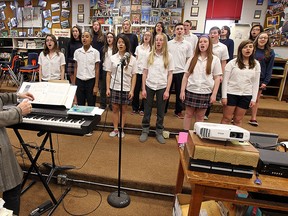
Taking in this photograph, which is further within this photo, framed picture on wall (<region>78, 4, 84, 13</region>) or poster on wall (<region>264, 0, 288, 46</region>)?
framed picture on wall (<region>78, 4, 84, 13</region>)

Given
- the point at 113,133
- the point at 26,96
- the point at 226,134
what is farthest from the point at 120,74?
the point at 226,134

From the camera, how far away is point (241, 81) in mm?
2375

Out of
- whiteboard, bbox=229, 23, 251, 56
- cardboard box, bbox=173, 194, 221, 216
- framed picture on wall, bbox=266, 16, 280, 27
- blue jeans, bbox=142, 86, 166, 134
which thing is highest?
framed picture on wall, bbox=266, 16, 280, 27

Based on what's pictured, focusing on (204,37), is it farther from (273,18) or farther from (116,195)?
(273,18)

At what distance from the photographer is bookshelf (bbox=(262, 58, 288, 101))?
171 inches

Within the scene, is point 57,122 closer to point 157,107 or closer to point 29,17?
point 157,107

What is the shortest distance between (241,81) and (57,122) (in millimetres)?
1993

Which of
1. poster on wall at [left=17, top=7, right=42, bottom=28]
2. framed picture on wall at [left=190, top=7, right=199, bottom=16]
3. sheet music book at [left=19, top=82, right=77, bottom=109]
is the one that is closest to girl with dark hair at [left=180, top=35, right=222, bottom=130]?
sheet music book at [left=19, top=82, right=77, bottom=109]

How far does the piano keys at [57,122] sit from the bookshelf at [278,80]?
4.31 metres

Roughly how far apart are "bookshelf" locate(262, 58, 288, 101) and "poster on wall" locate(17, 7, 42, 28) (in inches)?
263

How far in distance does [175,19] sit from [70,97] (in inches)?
185

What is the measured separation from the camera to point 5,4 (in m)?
6.76

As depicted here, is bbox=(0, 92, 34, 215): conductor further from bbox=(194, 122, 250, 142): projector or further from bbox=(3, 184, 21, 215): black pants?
bbox=(194, 122, 250, 142): projector

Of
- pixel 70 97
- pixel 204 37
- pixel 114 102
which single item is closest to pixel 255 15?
pixel 204 37
